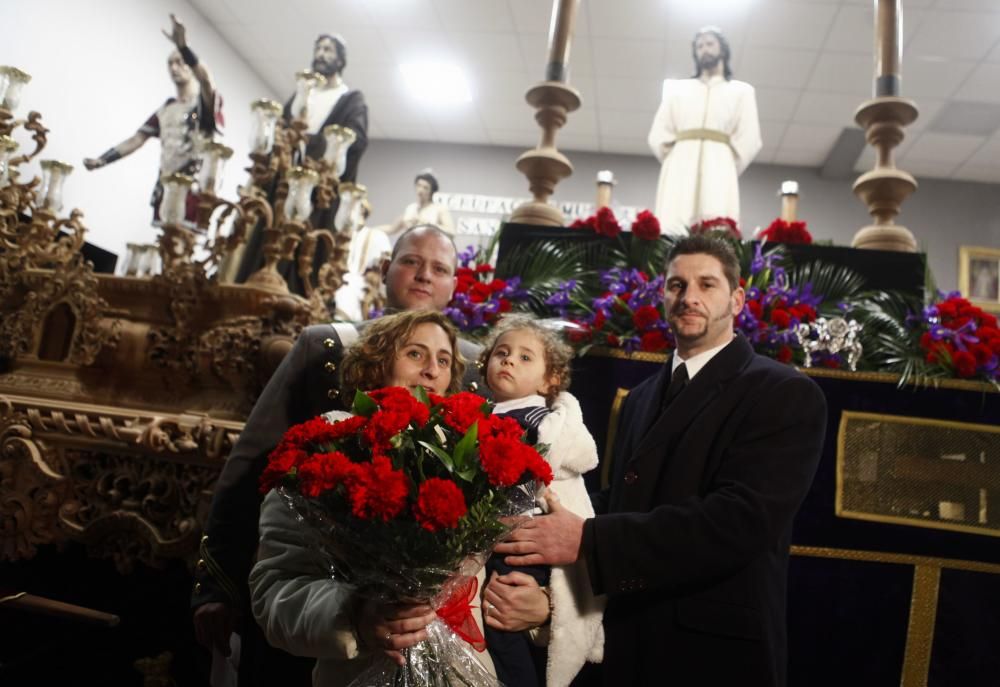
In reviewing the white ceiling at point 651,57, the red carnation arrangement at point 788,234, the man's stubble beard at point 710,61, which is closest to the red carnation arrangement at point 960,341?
the red carnation arrangement at point 788,234

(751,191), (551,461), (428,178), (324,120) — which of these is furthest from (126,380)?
(751,191)

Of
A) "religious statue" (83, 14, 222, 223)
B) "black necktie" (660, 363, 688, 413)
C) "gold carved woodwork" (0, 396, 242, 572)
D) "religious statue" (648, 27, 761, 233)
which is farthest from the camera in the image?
"religious statue" (648, 27, 761, 233)

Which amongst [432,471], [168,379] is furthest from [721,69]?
[432,471]

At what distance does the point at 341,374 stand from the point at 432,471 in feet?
1.84

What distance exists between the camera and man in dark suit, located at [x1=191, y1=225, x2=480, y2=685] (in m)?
1.89

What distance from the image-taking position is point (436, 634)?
1.24 m

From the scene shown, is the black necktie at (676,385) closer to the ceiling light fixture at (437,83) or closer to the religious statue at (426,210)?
the religious statue at (426,210)

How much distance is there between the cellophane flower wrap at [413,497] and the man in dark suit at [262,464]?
0.76m

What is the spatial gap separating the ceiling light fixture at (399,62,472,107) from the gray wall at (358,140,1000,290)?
47.0 inches

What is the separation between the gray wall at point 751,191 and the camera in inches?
370

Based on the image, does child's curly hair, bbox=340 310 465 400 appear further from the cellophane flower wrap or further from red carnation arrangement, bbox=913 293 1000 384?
red carnation arrangement, bbox=913 293 1000 384

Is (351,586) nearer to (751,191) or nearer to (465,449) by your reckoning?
(465,449)

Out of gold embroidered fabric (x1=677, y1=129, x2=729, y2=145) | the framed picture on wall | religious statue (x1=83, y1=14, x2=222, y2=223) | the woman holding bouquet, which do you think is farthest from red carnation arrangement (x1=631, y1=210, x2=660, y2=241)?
the framed picture on wall

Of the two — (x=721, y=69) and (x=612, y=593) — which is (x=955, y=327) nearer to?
(x=612, y=593)
